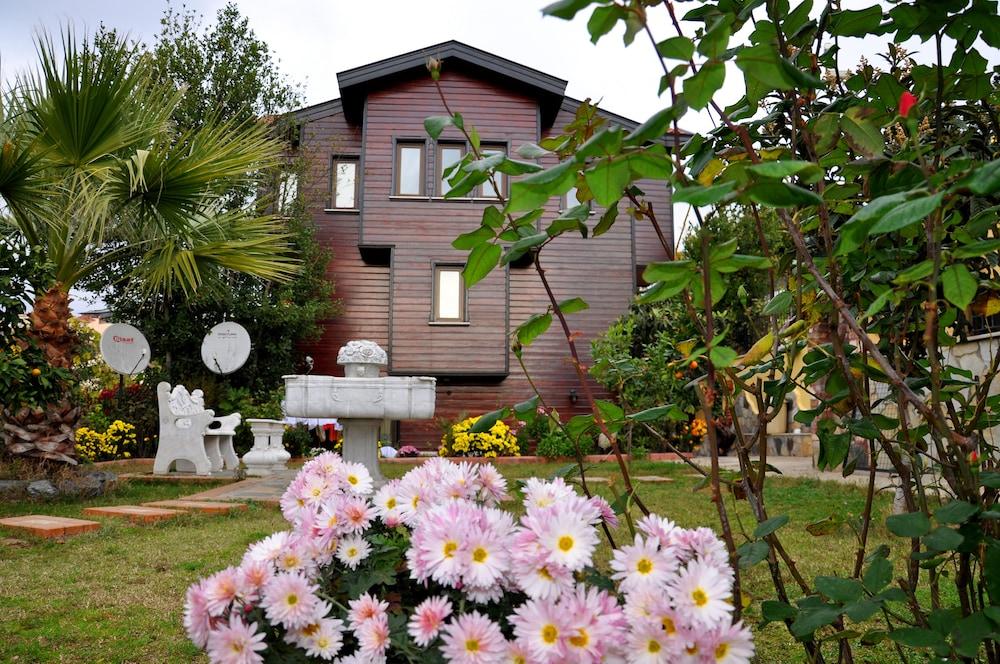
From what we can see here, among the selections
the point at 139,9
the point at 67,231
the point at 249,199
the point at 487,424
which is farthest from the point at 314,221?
the point at 487,424

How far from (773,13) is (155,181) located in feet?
20.3

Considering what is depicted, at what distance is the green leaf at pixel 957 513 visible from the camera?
0.96 m

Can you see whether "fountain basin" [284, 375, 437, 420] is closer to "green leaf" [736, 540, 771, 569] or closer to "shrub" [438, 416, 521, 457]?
"shrub" [438, 416, 521, 457]

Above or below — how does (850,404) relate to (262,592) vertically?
above

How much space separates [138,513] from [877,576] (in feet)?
17.5

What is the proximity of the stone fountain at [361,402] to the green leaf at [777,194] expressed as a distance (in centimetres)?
612

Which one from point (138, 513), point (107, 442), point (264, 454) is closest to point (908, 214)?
point (138, 513)

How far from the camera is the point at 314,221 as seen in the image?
44.7 ft

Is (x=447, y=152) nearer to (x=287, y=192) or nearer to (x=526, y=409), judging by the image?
(x=287, y=192)

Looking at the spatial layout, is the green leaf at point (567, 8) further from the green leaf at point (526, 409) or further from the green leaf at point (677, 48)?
the green leaf at point (526, 409)

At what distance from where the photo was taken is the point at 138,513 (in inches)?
210

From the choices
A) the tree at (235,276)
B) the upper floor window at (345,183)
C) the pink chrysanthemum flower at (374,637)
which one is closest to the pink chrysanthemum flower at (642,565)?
the pink chrysanthemum flower at (374,637)

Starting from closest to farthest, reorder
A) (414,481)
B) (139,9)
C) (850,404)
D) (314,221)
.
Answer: (414,481) < (850,404) < (139,9) < (314,221)

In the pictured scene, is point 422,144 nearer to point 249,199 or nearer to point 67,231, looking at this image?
point 249,199
